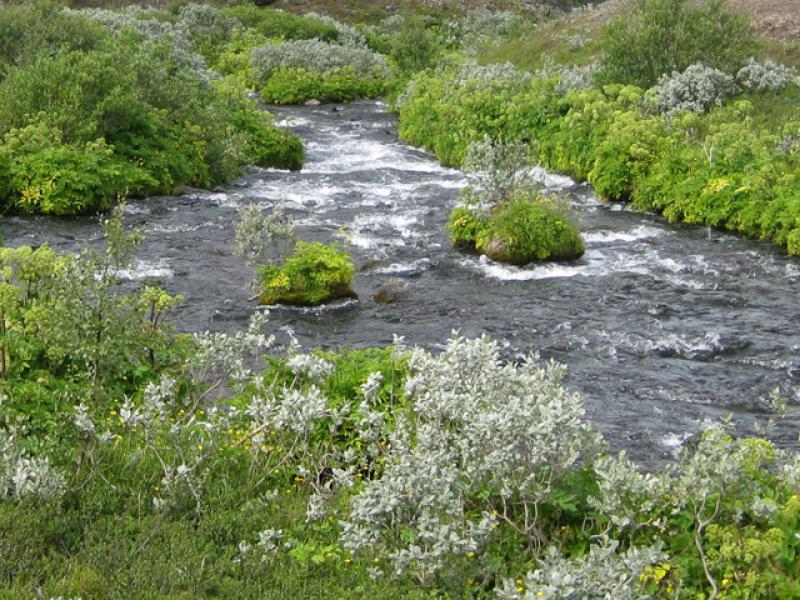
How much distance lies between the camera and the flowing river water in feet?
41.3

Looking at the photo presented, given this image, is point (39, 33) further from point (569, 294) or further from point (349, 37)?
point (349, 37)

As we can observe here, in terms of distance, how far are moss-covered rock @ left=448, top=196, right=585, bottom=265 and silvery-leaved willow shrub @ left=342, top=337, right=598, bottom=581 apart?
9967 millimetres

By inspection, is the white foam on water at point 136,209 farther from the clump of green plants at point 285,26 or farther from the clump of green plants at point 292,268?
the clump of green plants at point 285,26

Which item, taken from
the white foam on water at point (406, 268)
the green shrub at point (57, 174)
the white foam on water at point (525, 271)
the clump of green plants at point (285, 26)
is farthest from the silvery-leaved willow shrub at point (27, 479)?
the clump of green plants at point (285, 26)

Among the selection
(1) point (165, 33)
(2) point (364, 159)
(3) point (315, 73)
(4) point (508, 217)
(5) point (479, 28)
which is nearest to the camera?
(4) point (508, 217)

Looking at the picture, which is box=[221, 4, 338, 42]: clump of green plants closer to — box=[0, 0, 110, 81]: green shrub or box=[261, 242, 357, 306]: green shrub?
box=[0, 0, 110, 81]: green shrub

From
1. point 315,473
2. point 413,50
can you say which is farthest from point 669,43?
point 315,473

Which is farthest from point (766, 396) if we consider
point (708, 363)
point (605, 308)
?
point (605, 308)

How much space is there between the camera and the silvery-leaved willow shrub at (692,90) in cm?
2605

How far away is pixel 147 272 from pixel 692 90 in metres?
16.8

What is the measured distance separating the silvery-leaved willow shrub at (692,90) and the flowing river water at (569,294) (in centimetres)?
414

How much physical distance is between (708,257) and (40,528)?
14632 millimetres

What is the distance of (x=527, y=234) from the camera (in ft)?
60.4

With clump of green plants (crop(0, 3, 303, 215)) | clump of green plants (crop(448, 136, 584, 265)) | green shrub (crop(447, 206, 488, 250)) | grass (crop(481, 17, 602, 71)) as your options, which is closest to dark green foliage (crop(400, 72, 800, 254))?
clump of green plants (crop(448, 136, 584, 265))
